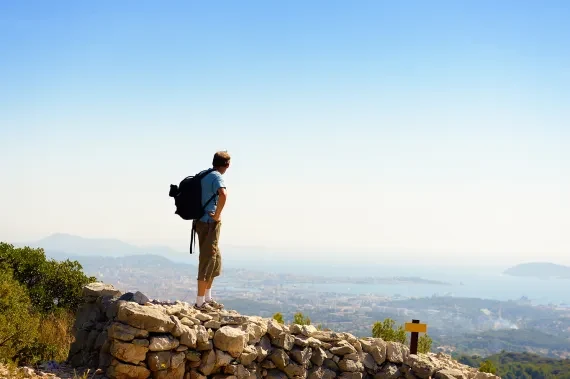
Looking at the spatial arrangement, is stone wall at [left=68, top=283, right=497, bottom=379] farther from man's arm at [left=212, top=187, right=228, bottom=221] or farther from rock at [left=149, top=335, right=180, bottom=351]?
man's arm at [left=212, top=187, right=228, bottom=221]

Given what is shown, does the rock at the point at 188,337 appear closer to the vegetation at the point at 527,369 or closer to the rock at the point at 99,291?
the rock at the point at 99,291

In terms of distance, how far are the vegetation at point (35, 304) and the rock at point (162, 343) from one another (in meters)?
1.88

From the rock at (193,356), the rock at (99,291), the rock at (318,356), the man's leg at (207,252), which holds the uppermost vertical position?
the man's leg at (207,252)

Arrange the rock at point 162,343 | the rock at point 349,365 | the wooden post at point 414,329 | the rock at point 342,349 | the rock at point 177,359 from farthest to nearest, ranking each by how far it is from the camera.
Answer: the wooden post at point 414,329 < the rock at point 342,349 < the rock at point 349,365 < the rock at point 177,359 < the rock at point 162,343

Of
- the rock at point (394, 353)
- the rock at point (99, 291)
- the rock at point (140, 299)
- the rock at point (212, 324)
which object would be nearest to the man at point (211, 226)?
the rock at point (212, 324)

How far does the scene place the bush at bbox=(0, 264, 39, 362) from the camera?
8547 mm

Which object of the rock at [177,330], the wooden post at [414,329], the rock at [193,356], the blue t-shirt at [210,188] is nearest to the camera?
the rock at [177,330]

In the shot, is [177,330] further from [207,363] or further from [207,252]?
[207,252]

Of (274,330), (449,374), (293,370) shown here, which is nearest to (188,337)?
(274,330)

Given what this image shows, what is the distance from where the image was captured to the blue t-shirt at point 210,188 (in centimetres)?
809

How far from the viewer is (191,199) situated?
26.9 ft

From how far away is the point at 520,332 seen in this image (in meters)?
131

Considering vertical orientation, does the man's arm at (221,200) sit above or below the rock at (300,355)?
above

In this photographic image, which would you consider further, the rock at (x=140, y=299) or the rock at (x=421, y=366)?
the rock at (x=421, y=366)
